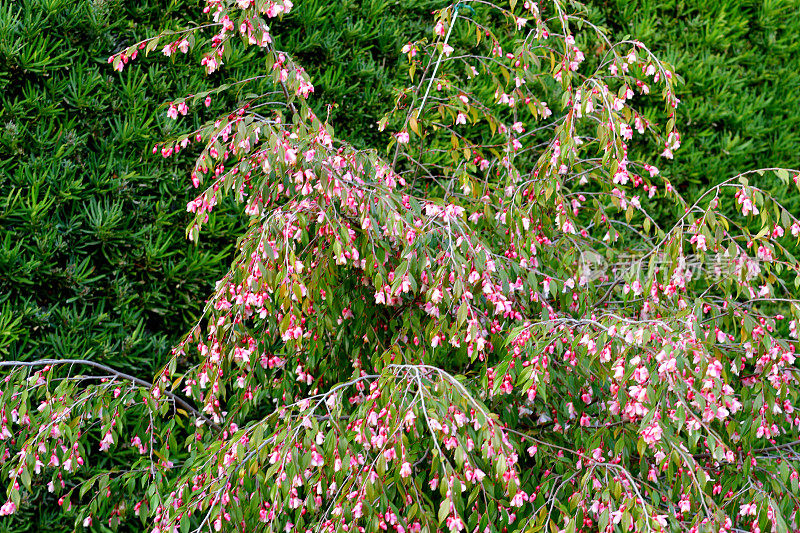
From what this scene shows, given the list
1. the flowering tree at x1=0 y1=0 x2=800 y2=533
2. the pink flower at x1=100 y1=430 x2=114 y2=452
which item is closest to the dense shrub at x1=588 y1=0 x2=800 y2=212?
the flowering tree at x1=0 y1=0 x2=800 y2=533

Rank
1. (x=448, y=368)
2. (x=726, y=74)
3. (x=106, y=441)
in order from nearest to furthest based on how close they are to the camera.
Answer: (x=106, y=441), (x=448, y=368), (x=726, y=74)

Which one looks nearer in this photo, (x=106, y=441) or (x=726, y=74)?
(x=106, y=441)

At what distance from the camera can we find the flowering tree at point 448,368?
60.6 inches

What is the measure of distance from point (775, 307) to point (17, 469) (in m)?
3.18

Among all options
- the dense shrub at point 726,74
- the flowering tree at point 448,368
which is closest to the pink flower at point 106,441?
the flowering tree at point 448,368

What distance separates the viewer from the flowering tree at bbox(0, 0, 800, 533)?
1.54 meters

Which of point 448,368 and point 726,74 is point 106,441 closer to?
point 448,368

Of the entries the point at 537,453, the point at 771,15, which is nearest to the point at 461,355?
the point at 537,453

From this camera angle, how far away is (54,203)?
2531 millimetres

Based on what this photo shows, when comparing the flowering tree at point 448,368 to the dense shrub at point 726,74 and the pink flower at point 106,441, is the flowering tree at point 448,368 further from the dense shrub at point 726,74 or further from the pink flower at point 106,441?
the dense shrub at point 726,74

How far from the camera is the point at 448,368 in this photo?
2217 mm

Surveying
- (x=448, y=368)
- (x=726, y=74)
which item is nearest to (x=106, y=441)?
(x=448, y=368)

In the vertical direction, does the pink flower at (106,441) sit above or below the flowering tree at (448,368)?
below

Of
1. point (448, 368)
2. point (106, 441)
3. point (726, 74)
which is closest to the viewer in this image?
point (106, 441)
